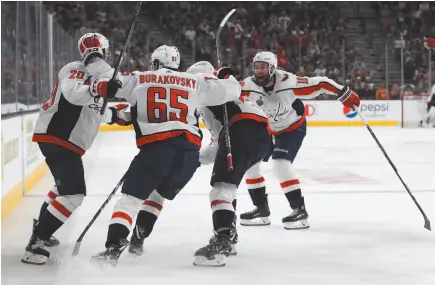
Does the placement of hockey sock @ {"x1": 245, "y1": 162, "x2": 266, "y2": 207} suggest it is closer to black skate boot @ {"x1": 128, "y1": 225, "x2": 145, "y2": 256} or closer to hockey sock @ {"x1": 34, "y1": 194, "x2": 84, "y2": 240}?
black skate boot @ {"x1": 128, "y1": 225, "x2": 145, "y2": 256}

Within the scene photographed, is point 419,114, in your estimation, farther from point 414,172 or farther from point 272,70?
point 272,70

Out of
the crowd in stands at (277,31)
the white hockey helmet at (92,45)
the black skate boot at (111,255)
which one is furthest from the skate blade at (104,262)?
the crowd in stands at (277,31)

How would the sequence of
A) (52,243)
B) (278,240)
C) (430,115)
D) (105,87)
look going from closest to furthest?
(105,87) < (52,243) < (278,240) < (430,115)

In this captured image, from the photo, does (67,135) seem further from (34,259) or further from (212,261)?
(212,261)

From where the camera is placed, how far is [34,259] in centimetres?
329

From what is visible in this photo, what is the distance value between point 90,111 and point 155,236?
0.90m

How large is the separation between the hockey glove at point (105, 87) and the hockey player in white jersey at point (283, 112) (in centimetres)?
136

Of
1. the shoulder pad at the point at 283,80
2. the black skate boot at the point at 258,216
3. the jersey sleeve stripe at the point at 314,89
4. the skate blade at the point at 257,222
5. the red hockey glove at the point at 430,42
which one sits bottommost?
the skate blade at the point at 257,222

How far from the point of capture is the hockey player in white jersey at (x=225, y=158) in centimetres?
330

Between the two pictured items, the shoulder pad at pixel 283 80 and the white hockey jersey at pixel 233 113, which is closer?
the white hockey jersey at pixel 233 113

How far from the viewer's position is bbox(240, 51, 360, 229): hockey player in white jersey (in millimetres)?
4301

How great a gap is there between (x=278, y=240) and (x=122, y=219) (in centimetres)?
115

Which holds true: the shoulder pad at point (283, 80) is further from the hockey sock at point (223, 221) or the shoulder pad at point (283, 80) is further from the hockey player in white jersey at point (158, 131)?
the hockey sock at point (223, 221)

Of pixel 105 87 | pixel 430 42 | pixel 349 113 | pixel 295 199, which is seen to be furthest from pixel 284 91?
pixel 349 113
